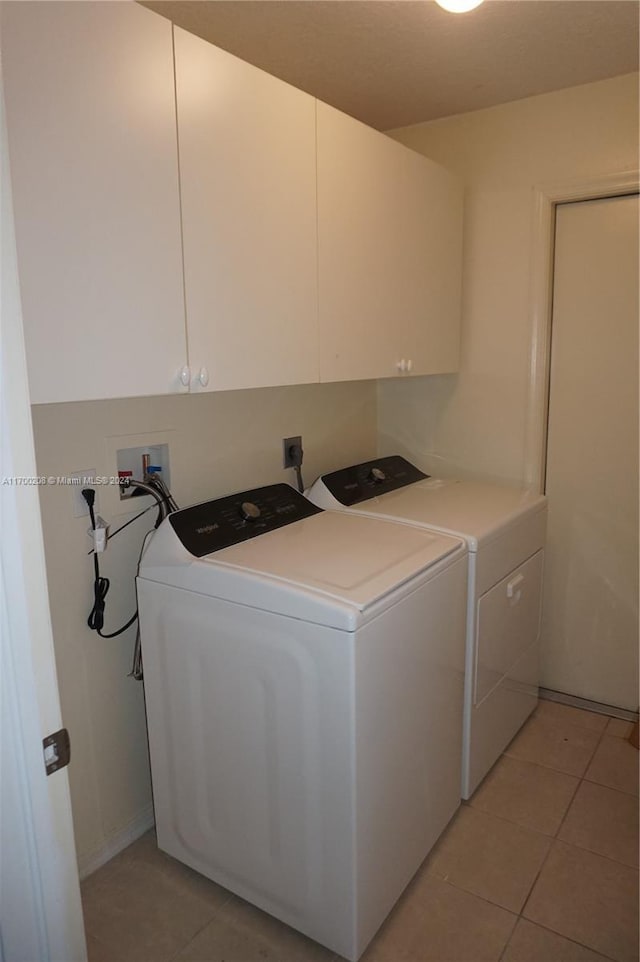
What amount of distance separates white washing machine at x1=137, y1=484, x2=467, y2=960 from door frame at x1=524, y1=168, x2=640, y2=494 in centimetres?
90

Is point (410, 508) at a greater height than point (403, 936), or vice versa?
point (410, 508)

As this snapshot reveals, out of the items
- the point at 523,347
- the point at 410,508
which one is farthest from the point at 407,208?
the point at 410,508

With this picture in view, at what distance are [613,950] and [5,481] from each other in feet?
5.81

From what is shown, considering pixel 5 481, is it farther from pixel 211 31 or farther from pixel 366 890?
pixel 211 31

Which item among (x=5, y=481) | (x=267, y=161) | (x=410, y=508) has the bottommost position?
(x=410, y=508)

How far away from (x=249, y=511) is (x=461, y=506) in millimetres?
756

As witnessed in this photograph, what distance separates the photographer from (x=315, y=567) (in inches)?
62.1

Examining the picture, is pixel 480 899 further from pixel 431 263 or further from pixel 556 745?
pixel 431 263

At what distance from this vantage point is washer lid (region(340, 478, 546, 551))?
196cm

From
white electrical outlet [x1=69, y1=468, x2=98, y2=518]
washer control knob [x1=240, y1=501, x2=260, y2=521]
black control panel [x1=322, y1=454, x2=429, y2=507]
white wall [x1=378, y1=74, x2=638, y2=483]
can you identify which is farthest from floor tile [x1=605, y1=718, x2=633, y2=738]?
white electrical outlet [x1=69, y1=468, x2=98, y2=518]

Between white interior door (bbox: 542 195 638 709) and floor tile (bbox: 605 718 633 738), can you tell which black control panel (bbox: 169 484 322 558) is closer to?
white interior door (bbox: 542 195 638 709)

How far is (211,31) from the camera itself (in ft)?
5.83

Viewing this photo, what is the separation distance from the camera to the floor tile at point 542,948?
1555 millimetres

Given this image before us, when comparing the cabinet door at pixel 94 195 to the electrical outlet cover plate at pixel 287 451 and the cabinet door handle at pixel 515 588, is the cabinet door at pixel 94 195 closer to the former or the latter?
the electrical outlet cover plate at pixel 287 451
